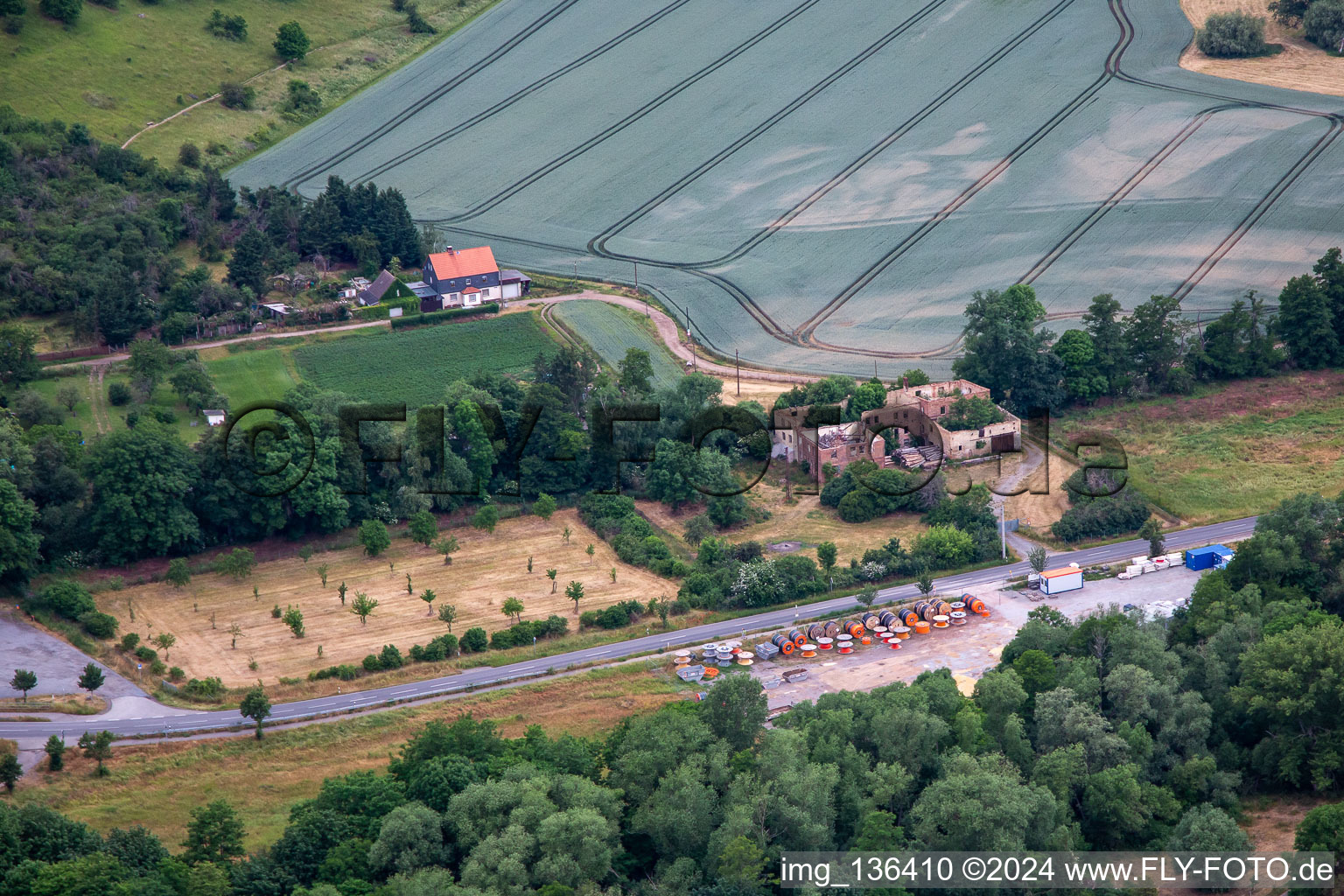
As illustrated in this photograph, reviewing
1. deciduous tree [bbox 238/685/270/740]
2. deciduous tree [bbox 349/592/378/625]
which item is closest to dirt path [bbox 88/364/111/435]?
deciduous tree [bbox 349/592/378/625]

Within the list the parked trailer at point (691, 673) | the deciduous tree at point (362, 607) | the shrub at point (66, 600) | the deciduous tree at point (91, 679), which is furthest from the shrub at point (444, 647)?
the shrub at point (66, 600)

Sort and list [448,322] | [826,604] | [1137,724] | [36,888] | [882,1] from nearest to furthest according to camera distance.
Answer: [36,888] → [1137,724] → [826,604] → [448,322] → [882,1]

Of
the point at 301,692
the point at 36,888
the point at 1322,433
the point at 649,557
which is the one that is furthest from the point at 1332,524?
the point at 36,888

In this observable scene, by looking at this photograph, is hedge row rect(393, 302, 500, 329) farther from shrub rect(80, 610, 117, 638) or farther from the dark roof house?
shrub rect(80, 610, 117, 638)

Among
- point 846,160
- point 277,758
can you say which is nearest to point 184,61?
point 846,160

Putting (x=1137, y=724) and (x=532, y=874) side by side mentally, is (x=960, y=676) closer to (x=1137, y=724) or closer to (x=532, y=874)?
(x=1137, y=724)
